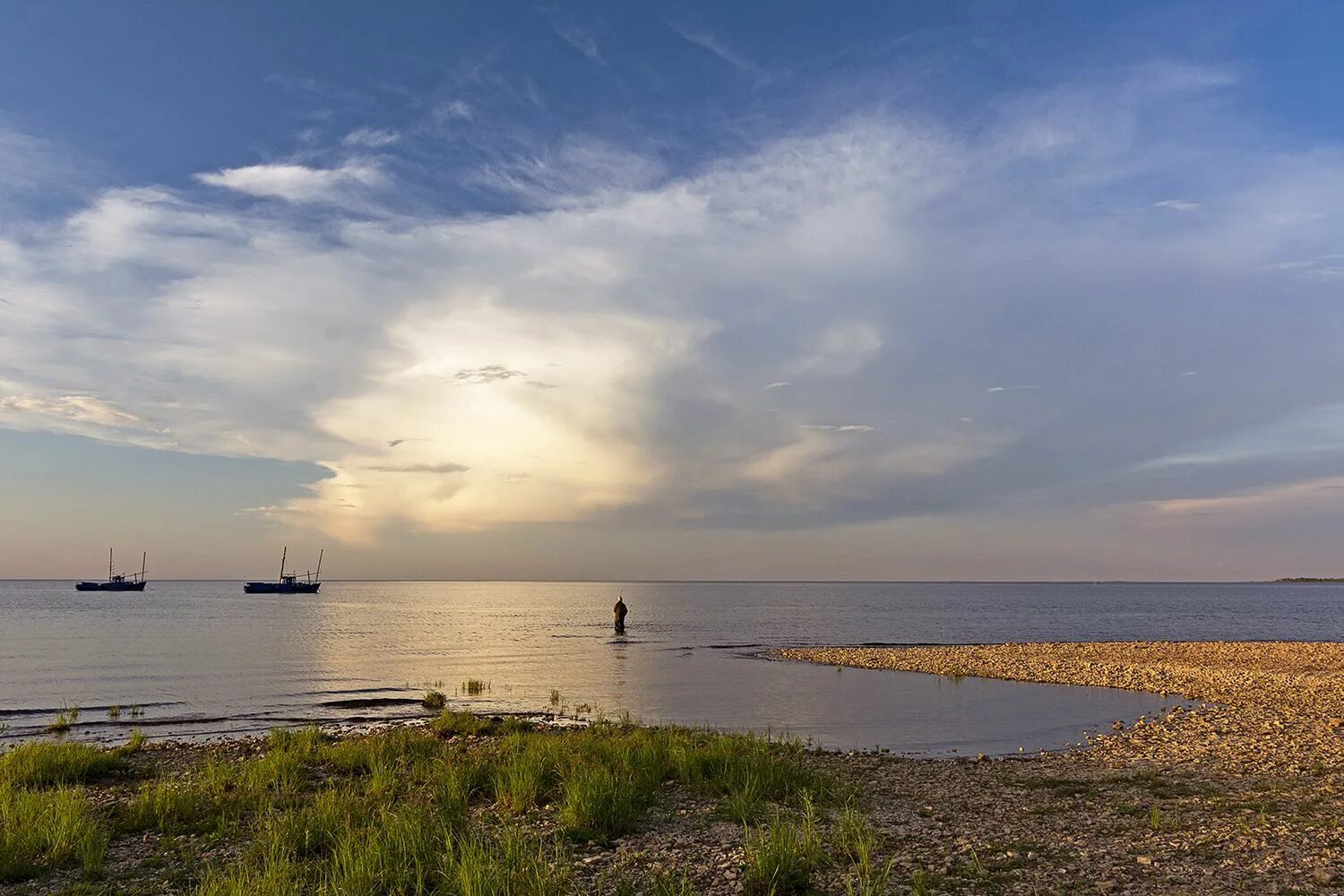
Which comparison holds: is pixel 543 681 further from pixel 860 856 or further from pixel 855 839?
pixel 860 856

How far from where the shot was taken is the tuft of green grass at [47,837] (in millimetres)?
11070

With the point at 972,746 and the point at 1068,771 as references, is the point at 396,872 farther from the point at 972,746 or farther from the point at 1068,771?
the point at 972,746

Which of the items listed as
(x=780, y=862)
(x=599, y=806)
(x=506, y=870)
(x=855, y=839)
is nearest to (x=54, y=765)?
(x=599, y=806)

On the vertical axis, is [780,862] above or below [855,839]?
above

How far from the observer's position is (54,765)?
17516 mm

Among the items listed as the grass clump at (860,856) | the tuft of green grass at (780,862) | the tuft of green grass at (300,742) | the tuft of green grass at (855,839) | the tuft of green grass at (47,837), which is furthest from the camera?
the tuft of green grass at (300,742)

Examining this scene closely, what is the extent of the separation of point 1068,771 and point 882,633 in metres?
63.5

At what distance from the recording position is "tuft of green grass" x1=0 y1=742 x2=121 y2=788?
55.5ft

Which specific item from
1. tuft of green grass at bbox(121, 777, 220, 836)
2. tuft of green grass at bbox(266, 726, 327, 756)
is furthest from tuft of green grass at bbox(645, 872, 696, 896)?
tuft of green grass at bbox(266, 726, 327, 756)

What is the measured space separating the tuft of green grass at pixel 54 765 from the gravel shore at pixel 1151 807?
15.8 metres

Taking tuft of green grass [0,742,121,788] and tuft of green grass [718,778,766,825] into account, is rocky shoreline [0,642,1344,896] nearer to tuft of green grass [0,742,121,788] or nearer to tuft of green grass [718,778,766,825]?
tuft of green grass [718,778,766,825]

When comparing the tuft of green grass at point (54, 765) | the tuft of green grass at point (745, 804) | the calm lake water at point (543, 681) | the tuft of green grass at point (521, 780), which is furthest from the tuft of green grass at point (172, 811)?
the calm lake water at point (543, 681)

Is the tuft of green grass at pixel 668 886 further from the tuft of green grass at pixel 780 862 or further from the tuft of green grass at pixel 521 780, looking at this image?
the tuft of green grass at pixel 521 780

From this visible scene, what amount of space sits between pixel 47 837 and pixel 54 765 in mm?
7019
